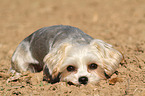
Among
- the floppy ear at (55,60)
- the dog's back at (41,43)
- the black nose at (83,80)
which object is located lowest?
the black nose at (83,80)

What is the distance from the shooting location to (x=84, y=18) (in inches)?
477

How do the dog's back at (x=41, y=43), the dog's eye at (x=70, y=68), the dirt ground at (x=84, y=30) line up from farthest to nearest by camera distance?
the dog's back at (x=41, y=43)
the dog's eye at (x=70, y=68)
the dirt ground at (x=84, y=30)

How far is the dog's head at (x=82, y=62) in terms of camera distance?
4.67 metres

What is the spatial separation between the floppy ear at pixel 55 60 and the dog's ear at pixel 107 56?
0.58 metres

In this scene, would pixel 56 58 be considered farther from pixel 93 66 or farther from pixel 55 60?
pixel 93 66

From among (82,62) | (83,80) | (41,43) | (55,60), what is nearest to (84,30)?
(41,43)

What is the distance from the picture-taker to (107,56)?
4.85 metres

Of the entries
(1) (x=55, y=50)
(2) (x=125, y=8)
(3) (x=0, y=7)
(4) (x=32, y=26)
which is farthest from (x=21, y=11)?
(1) (x=55, y=50)

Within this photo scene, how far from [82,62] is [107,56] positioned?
537 mm

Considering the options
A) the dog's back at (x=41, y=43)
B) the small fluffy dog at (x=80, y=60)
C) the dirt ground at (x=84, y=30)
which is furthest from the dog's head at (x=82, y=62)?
the dog's back at (x=41, y=43)

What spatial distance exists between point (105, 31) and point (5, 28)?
199 inches

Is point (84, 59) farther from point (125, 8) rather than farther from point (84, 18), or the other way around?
point (125, 8)

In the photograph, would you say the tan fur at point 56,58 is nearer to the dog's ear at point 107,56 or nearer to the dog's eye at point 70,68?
the dog's eye at point 70,68

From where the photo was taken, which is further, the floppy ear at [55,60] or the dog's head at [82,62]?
the floppy ear at [55,60]
